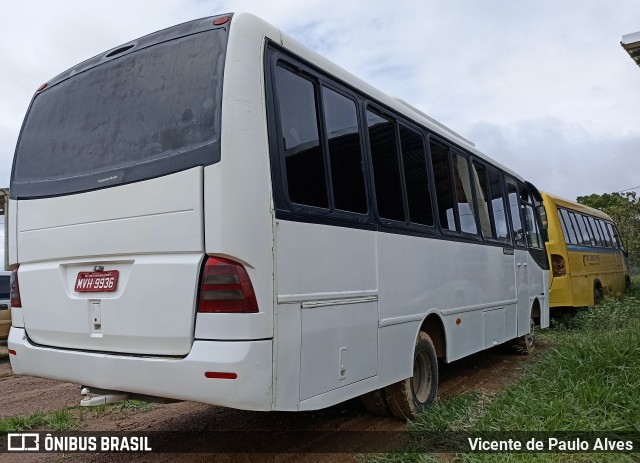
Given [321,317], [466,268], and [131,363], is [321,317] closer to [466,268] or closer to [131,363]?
[131,363]

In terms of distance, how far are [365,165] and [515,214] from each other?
4.79 metres

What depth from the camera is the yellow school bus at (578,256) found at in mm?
11609

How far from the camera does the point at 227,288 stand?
3.33 metres

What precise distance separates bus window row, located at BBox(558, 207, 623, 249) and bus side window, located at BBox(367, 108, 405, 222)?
26.4 ft

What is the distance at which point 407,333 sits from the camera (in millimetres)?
4980

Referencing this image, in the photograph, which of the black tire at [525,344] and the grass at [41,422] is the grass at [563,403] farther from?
the grass at [41,422]

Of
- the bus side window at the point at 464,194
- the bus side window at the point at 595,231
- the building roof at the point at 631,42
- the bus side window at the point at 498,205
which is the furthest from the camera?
the bus side window at the point at 595,231

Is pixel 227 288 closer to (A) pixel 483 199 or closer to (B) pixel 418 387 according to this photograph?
(B) pixel 418 387

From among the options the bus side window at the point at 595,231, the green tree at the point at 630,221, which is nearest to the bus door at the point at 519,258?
the bus side window at the point at 595,231

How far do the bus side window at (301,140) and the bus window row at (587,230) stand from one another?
932 centimetres

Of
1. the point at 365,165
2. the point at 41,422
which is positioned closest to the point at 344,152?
the point at 365,165

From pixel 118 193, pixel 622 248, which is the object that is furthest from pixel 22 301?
pixel 622 248

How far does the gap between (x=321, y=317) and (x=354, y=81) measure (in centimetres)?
198

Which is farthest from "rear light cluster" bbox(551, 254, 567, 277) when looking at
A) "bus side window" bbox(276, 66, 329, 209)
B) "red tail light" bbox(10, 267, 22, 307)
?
"red tail light" bbox(10, 267, 22, 307)
